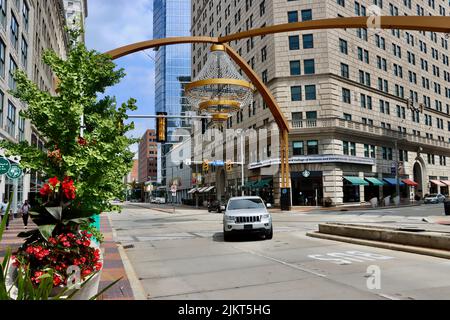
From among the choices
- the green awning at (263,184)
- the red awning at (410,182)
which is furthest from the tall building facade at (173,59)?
the red awning at (410,182)

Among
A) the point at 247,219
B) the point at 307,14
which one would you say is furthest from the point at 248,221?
the point at 307,14

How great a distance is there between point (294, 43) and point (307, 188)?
1753 centimetres

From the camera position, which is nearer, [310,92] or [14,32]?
[14,32]

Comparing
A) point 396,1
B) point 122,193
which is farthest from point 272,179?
point 122,193

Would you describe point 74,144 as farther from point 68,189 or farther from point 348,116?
point 348,116

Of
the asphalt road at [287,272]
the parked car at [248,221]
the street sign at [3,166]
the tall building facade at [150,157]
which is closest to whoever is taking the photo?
the asphalt road at [287,272]

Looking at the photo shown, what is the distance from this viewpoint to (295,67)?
47.2 metres

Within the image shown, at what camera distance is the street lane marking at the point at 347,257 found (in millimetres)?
10500

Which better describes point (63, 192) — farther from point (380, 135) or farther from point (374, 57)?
point (374, 57)

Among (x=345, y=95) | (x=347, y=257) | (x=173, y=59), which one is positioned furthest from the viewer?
(x=173, y=59)

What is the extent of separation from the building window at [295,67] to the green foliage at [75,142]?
4178 cm

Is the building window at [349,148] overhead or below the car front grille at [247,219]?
overhead

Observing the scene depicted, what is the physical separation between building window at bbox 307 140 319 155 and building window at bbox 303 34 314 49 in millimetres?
11491

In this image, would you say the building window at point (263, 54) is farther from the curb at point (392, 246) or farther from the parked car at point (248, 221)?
the parked car at point (248, 221)
